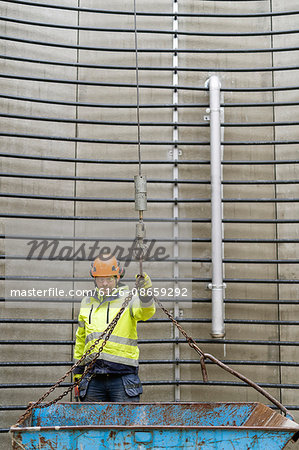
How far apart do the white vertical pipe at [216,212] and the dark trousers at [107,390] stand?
121cm

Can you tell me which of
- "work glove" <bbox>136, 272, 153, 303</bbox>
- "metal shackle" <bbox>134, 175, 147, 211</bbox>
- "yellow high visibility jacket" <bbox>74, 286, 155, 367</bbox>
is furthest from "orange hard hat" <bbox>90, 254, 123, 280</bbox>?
"metal shackle" <bbox>134, 175, 147, 211</bbox>

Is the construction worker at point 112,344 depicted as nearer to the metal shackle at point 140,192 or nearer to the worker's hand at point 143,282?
the worker's hand at point 143,282

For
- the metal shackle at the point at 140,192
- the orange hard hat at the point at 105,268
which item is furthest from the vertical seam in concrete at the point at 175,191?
the metal shackle at the point at 140,192

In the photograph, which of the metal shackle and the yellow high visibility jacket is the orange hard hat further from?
the metal shackle

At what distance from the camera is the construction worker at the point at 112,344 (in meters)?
3.43

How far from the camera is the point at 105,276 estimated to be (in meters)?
3.65

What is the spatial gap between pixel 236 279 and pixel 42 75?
2843 millimetres

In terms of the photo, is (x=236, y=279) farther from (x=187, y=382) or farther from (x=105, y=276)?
(x=105, y=276)

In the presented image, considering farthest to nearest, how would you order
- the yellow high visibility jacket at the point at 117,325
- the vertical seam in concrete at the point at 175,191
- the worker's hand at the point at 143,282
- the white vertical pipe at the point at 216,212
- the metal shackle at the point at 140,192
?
the vertical seam in concrete at the point at 175,191 → the white vertical pipe at the point at 216,212 → the yellow high visibility jacket at the point at 117,325 → the metal shackle at the point at 140,192 → the worker's hand at the point at 143,282

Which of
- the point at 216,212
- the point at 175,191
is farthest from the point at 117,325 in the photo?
the point at 175,191

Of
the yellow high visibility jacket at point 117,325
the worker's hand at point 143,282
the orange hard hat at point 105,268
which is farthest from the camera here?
the orange hard hat at point 105,268

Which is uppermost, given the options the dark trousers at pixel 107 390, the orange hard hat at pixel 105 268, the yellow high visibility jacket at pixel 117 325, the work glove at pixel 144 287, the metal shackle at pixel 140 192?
the metal shackle at pixel 140 192

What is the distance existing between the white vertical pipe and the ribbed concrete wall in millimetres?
341

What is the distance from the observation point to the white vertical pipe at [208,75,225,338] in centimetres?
437
